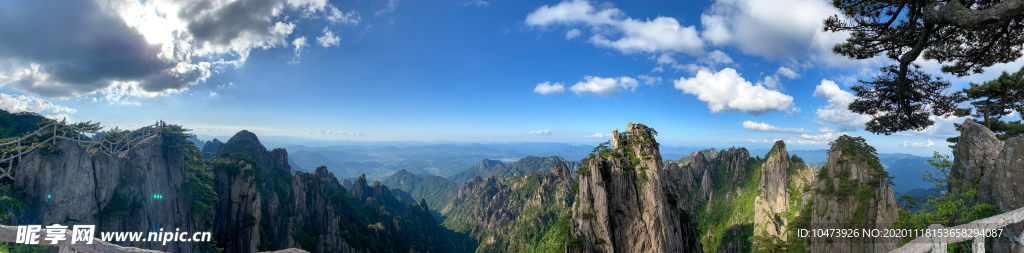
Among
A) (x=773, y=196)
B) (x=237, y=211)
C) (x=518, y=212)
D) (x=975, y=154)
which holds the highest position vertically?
(x=975, y=154)

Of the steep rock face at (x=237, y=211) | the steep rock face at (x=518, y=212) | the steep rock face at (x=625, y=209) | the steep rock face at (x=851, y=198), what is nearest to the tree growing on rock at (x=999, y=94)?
the steep rock face at (x=851, y=198)

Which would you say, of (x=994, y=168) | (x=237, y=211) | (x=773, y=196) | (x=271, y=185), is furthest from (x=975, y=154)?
(x=271, y=185)

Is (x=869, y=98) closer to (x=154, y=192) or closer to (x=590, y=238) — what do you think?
(x=590, y=238)

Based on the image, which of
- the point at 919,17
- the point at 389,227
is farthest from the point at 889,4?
the point at 389,227

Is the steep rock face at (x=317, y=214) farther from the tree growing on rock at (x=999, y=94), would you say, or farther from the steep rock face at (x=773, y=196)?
the steep rock face at (x=773, y=196)

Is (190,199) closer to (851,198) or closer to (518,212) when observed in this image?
(851,198)

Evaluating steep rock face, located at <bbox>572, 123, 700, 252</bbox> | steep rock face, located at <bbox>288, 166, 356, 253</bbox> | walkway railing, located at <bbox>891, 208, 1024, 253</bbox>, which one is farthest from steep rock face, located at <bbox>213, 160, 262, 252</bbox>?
walkway railing, located at <bbox>891, 208, 1024, 253</bbox>
